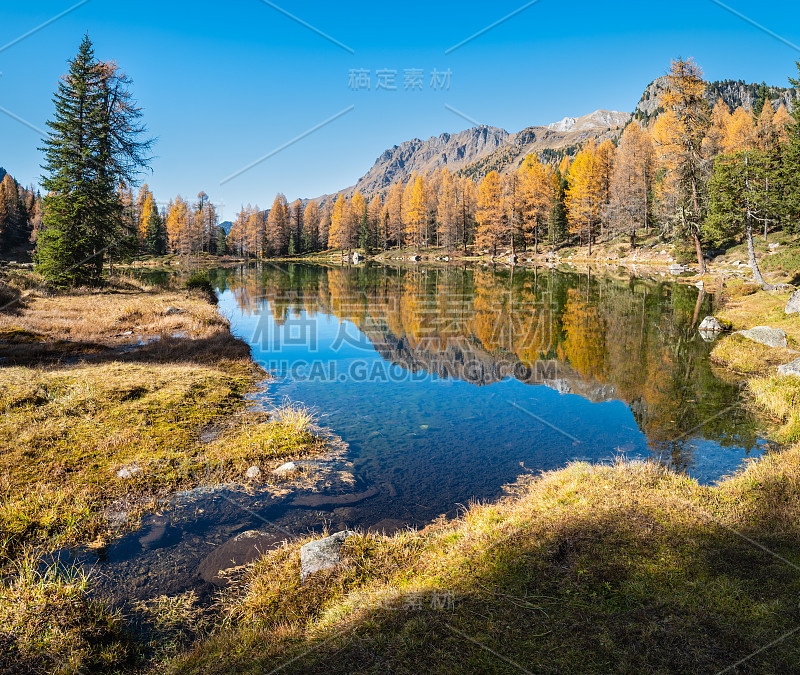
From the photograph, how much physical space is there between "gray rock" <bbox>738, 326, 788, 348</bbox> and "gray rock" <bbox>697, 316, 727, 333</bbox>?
2.53 metres

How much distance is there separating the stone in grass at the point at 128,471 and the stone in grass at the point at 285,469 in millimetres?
2533

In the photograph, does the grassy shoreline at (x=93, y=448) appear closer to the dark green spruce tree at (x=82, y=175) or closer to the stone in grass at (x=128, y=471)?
the stone in grass at (x=128, y=471)

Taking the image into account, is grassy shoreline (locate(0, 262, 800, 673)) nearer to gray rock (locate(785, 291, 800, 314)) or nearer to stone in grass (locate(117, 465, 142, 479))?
stone in grass (locate(117, 465, 142, 479))

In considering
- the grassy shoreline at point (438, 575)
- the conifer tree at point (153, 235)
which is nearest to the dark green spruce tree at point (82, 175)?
the grassy shoreline at point (438, 575)

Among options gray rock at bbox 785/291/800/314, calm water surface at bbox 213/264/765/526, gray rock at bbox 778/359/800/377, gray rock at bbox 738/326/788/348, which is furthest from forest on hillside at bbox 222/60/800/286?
gray rock at bbox 778/359/800/377

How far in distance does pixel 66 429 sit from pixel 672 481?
12.0m

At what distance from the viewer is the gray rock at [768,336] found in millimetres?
16766

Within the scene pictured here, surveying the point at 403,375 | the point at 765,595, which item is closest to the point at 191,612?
the point at 765,595

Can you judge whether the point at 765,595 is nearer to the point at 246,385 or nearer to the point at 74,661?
the point at 74,661

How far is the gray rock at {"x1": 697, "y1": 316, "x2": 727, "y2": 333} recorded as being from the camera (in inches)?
826

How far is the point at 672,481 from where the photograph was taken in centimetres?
781

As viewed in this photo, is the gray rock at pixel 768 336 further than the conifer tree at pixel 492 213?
No

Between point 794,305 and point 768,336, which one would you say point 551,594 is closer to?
point 768,336

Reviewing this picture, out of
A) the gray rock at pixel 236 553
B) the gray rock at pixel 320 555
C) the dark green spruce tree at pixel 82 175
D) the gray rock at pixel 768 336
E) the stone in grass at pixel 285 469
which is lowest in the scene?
the gray rock at pixel 236 553
